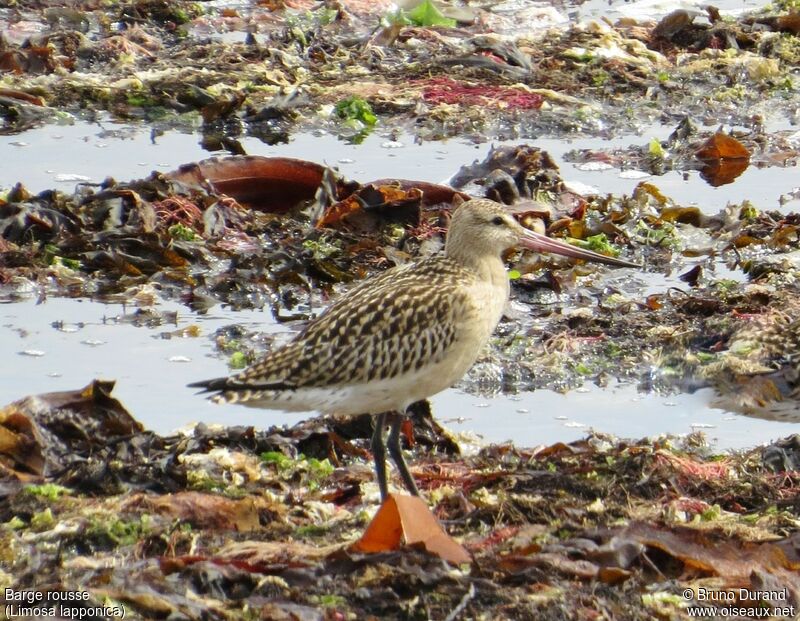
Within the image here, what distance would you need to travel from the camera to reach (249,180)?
29.0 ft

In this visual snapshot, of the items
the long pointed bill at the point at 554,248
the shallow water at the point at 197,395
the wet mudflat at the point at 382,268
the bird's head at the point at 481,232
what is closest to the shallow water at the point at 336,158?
the wet mudflat at the point at 382,268

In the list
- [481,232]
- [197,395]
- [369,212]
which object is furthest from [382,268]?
[481,232]

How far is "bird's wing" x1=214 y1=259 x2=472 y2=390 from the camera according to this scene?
212 inches

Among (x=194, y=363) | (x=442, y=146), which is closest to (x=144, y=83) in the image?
(x=442, y=146)

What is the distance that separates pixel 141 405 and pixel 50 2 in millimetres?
8136

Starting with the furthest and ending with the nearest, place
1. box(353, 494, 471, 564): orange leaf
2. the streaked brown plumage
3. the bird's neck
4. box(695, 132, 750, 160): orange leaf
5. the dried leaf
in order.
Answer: box(695, 132, 750, 160): orange leaf → the dried leaf → the bird's neck → the streaked brown plumage → box(353, 494, 471, 564): orange leaf

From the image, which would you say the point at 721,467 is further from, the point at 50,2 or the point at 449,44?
the point at 50,2

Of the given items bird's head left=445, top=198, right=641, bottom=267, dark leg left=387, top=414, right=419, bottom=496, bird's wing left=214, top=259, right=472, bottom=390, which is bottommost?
dark leg left=387, top=414, right=419, bottom=496

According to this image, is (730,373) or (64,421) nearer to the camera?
(64,421)

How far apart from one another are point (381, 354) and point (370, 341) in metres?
0.06

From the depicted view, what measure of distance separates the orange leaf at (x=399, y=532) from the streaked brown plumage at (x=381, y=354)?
2.36 ft

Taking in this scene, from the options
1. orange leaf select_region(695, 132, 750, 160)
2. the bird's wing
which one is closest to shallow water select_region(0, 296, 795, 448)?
the bird's wing

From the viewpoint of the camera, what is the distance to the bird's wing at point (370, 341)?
5391mm

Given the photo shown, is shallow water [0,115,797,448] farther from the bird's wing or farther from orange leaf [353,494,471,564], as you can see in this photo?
orange leaf [353,494,471,564]
